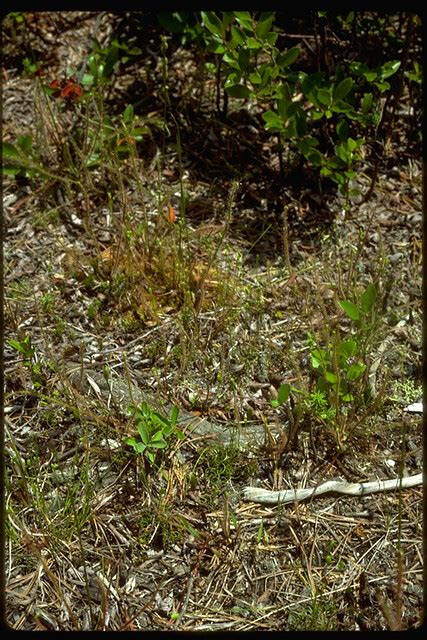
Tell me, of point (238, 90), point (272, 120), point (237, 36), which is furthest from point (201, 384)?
point (237, 36)

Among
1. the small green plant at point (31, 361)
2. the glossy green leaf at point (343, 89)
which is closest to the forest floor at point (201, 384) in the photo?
→ the small green plant at point (31, 361)

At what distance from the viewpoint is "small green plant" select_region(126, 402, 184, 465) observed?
6.39ft

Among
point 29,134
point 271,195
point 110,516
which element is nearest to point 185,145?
point 271,195

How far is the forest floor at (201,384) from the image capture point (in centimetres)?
184

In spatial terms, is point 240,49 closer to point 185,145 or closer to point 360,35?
point 185,145

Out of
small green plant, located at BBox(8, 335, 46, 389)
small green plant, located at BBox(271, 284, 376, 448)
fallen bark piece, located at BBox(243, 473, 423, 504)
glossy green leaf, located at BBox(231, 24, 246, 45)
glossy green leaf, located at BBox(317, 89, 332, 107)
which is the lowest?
fallen bark piece, located at BBox(243, 473, 423, 504)

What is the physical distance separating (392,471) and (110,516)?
825mm

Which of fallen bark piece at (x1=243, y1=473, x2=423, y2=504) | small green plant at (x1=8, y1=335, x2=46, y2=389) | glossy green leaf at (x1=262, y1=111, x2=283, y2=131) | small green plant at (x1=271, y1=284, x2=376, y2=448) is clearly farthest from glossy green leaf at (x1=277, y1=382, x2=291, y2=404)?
glossy green leaf at (x1=262, y1=111, x2=283, y2=131)

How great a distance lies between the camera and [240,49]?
2.49 metres

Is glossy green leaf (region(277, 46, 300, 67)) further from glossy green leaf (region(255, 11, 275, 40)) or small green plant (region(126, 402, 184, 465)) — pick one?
small green plant (region(126, 402, 184, 465))

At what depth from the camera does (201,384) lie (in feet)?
7.34

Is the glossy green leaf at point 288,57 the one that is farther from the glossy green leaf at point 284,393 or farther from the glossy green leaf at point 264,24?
the glossy green leaf at point 284,393

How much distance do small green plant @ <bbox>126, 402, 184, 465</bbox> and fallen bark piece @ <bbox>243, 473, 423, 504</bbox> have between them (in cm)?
27

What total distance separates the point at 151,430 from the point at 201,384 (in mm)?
304
